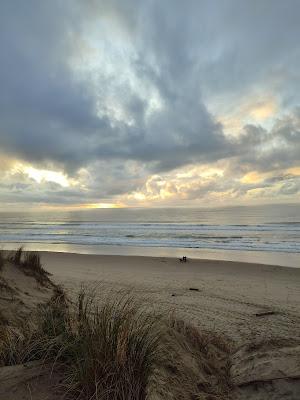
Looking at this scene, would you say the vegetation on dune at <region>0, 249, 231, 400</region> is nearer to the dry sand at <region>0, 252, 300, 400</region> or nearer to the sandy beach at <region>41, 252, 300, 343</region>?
the dry sand at <region>0, 252, 300, 400</region>

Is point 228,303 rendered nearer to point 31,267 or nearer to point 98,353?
point 31,267

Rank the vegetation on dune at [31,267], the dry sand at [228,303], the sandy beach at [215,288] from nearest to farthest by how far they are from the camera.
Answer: the dry sand at [228,303] < the sandy beach at [215,288] < the vegetation on dune at [31,267]

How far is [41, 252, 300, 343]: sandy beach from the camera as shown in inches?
284

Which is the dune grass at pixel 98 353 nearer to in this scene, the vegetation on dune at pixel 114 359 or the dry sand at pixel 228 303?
the vegetation on dune at pixel 114 359

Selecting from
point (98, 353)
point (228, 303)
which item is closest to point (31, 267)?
point (228, 303)

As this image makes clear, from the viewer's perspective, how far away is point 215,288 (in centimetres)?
1122

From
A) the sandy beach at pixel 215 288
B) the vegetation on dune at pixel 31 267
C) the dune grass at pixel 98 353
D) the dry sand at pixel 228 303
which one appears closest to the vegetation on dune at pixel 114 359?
the dune grass at pixel 98 353

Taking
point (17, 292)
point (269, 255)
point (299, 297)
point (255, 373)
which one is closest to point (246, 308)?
point (299, 297)

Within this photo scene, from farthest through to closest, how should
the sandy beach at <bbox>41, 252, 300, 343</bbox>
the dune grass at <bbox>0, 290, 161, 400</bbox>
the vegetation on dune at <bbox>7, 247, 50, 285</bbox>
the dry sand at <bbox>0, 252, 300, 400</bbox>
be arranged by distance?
1. the vegetation on dune at <bbox>7, 247, 50, 285</bbox>
2. the sandy beach at <bbox>41, 252, 300, 343</bbox>
3. the dry sand at <bbox>0, 252, 300, 400</bbox>
4. the dune grass at <bbox>0, 290, 161, 400</bbox>

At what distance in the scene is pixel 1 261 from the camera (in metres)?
7.85

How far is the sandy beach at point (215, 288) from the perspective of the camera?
720 centimetres

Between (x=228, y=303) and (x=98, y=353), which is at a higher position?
(x=98, y=353)

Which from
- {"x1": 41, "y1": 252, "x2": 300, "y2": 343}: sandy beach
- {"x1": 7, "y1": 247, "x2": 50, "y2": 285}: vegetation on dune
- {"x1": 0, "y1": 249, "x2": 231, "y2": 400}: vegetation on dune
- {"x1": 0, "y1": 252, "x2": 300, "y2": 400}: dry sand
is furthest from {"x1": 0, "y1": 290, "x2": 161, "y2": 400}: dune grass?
{"x1": 7, "y1": 247, "x2": 50, "y2": 285}: vegetation on dune

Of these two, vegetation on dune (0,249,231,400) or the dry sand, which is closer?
vegetation on dune (0,249,231,400)
